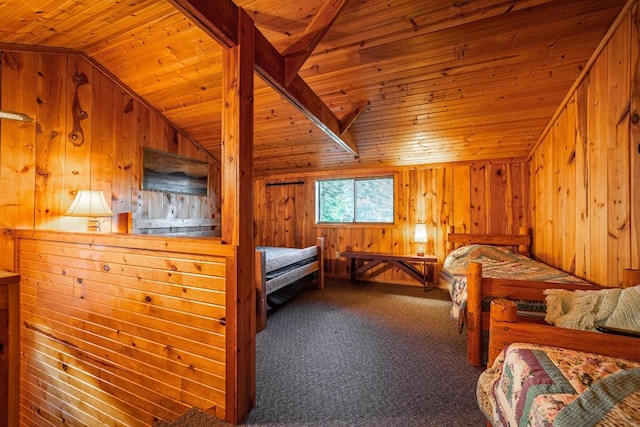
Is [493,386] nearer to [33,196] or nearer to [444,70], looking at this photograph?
[444,70]

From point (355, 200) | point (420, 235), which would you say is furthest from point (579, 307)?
point (355, 200)

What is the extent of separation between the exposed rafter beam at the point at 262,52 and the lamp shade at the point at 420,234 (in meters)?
1.91

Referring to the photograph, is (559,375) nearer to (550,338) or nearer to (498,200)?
(550,338)

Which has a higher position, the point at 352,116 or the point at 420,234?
the point at 352,116

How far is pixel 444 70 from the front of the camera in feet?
8.06

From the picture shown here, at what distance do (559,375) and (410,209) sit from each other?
11.2 ft

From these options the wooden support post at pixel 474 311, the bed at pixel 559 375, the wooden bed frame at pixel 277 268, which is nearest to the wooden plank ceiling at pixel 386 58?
the wooden bed frame at pixel 277 268

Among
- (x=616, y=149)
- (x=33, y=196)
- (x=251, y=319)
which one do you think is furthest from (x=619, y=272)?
(x=33, y=196)

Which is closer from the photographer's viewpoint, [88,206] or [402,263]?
[88,206]

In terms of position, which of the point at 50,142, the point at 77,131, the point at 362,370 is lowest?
the point at 362,370

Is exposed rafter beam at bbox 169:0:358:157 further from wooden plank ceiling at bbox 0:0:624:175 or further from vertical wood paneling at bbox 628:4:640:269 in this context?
vertical wood paneling at bbox 628:4:640:269

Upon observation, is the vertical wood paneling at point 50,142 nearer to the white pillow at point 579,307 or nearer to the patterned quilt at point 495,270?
the patterned quilt at point 495,270

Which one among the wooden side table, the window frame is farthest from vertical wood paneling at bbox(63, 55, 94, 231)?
the wooden side table

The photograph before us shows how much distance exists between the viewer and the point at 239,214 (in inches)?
54.8
